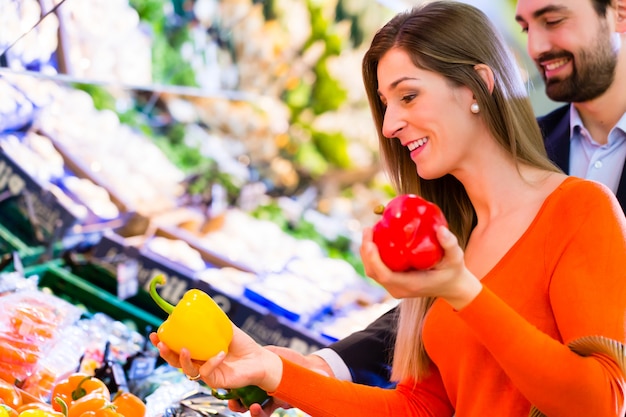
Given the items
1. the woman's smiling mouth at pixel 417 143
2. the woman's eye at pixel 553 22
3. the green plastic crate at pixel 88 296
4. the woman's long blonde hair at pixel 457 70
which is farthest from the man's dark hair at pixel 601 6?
the green plastic crate at pixel 88 296

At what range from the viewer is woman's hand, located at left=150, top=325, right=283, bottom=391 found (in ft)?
5.69

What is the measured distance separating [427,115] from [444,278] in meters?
0.54

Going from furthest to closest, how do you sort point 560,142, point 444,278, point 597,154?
point 560,142 → point 597,154 → point 444,278

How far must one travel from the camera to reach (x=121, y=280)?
328cm

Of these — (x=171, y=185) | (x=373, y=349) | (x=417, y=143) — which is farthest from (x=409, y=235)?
(x=171, y=185)

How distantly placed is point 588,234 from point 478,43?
0.57 m

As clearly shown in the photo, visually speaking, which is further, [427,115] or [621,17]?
[621,17]

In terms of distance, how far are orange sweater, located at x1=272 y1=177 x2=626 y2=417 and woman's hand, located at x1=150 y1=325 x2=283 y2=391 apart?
0.15ft

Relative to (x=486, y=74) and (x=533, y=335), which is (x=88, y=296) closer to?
(x=486, y=74)

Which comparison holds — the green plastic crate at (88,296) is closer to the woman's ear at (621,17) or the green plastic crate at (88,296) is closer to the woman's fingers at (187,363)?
the woman's fingers at (187,363)

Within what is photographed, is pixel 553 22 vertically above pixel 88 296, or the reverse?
pixel 553 22

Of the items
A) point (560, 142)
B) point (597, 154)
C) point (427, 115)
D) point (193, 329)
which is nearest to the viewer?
point (193, 329)

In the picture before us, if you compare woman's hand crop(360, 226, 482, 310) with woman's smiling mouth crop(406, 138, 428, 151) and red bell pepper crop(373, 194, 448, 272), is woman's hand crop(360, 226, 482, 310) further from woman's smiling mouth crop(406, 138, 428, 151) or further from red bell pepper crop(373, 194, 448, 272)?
woman's smiling mouth crop(406, 138, 428, 151)

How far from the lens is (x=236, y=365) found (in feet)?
5.94
